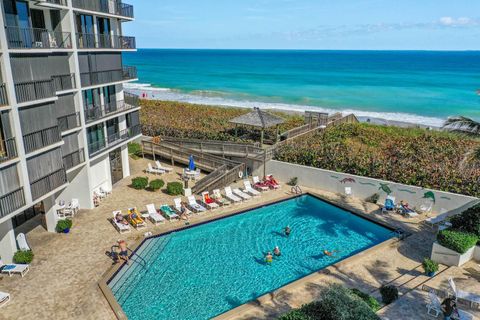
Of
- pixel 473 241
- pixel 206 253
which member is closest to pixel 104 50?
pixel 206 253

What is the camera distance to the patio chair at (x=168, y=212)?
22.0 meters

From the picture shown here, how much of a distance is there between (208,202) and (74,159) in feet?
27.3

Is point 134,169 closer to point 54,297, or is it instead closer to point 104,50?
point 104,50

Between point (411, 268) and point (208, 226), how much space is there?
35.4ft

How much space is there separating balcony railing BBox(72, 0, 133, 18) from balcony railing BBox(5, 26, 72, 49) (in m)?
2.00

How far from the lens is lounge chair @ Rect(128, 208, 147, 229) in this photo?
20922mm

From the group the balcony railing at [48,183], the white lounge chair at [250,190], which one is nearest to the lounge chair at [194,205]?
the white lounge chair at [250,190]

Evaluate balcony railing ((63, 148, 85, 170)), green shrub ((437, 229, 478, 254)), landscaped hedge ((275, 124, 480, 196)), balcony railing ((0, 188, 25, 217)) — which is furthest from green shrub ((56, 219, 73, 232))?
green shrub ((437, 229, 478, 254))

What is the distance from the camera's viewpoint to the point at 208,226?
21953 millimetres

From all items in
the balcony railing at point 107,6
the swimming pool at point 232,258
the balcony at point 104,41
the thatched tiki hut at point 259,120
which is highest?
the balcony railing at point 107,6

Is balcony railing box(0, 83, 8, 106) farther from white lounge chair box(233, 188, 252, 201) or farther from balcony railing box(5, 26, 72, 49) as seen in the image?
white lounge chair box(233, 188, 252, 201)

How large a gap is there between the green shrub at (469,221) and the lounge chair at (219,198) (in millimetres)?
12657

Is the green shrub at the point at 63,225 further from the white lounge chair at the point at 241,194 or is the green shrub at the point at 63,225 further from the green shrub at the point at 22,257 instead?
the white lounge chair at the point at 241,194

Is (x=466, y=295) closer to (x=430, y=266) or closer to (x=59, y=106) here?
(x=430, y=266)
